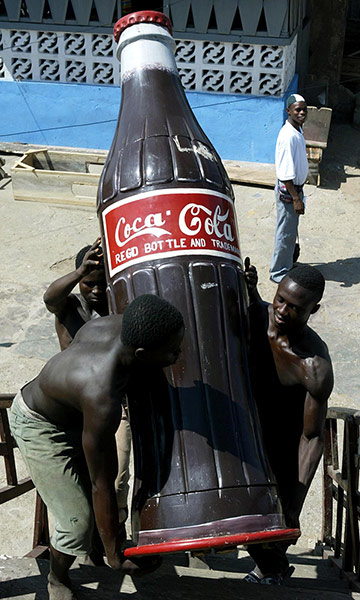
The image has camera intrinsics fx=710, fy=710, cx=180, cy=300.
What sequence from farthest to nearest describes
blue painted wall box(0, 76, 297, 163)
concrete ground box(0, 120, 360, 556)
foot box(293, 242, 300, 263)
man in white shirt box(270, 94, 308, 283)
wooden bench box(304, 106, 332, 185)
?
1. blue painted wall box(0, 76, 297, 163)
2. wooden bench box(304, 106, 332, 185)
3. foot box(293, 242, 300, 263)
4. man in white shirt box(270, 94, 308, 283)
5. concrete ground box(0, 120, 360, 556)

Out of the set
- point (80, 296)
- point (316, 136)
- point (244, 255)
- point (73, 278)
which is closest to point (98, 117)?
point (316, 136)

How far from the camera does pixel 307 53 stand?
1161cm

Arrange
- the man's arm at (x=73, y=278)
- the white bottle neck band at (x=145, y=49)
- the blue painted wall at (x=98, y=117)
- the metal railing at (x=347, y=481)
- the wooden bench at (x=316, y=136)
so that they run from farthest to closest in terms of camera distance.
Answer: the blue painted wall at (x=98, y=117) < the wooden bench at (x=316, y=136) < the white bottle neck band at (x=145, y=49) < the man's arm at (x=73, y=278) < the metal railing at (x=347, y=481)

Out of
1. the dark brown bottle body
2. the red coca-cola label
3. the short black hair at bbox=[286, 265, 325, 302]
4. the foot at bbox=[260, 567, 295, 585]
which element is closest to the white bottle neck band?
the dark brown bottle body

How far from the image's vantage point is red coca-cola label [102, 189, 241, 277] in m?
3.12

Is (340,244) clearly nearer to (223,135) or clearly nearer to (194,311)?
(223,135)

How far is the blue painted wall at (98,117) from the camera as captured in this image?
9.51m

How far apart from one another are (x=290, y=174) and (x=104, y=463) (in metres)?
4.66

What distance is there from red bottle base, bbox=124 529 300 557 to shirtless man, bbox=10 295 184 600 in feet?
0.63

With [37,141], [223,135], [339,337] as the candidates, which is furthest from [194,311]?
[37,141]

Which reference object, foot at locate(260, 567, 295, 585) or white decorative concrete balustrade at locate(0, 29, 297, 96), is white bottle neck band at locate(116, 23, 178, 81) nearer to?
foot at locate(260, 567, 295, 585)

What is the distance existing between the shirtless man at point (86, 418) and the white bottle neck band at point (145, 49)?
1.61m

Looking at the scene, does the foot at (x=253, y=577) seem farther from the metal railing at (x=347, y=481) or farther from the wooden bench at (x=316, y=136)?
the wooden bench at (x=316, y=136)

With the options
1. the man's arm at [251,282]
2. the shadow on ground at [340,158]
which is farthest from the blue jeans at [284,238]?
the man's arm at [251,282]
